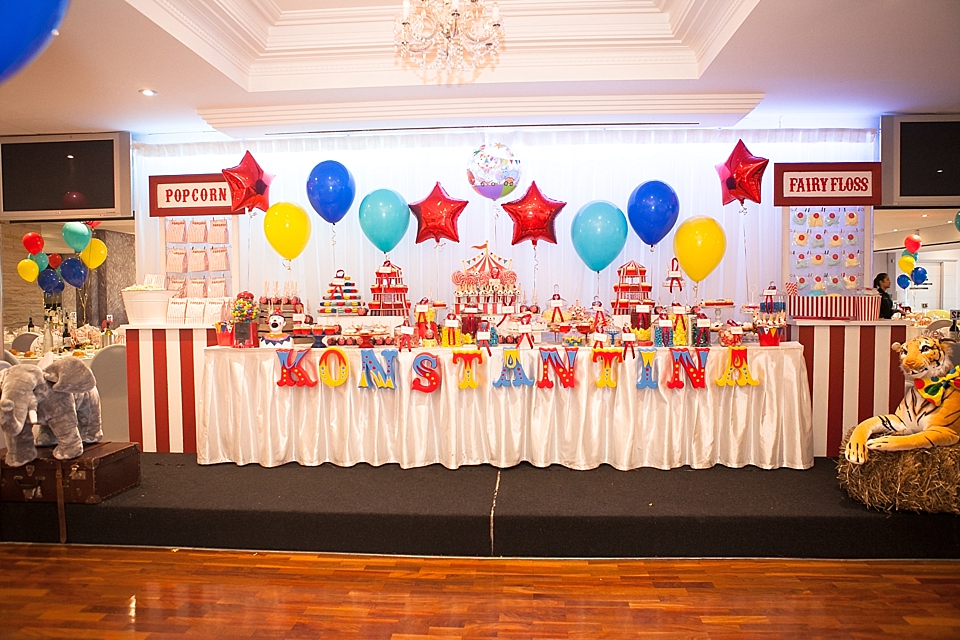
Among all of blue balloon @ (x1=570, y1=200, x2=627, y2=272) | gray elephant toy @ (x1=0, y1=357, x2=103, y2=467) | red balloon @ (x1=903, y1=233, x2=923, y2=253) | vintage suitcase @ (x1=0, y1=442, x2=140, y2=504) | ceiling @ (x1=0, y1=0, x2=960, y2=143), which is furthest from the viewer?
red balloon @ (x1=903, y1=233, x2=923, y2=253)

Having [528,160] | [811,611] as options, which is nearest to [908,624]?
[811,611]

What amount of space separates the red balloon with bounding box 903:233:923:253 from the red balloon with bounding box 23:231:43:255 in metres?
7.16

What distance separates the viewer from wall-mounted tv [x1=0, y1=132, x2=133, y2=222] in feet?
16.1

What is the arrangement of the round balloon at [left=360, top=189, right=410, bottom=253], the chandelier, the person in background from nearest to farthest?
the chandelier, the round balloon at [left=360, top=189, right=410, bottom=253], the person in background

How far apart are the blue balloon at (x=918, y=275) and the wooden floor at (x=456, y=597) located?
323 cm

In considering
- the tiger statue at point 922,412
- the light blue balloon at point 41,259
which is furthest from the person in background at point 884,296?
the light blue balloon at point 41,259

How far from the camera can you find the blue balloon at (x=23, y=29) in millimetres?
1255

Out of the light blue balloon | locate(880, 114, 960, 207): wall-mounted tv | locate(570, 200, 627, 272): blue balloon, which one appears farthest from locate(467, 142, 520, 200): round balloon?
the light blue balloon

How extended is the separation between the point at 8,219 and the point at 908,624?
6346mm

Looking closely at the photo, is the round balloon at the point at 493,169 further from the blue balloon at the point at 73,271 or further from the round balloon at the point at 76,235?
the blue balloon at the point at 73,271

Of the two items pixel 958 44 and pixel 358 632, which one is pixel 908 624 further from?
pixel 958 44

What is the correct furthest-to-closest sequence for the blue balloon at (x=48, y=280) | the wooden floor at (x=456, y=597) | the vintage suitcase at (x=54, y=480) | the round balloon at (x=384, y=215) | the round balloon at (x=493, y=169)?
the blue balloon at (x=48, y=280), the round balloon at (x=384, y=215), the round balloon at (x=493, y=169), the vintage suitcase at (x=54, y=480), the wooden floor at (x=456, y=597)

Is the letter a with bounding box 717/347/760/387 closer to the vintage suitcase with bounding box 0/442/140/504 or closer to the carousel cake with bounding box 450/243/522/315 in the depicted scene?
the carousel cake with bounding box 450/243/522/315

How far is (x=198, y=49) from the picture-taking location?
3.44m
